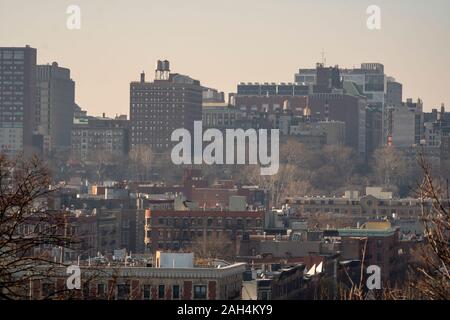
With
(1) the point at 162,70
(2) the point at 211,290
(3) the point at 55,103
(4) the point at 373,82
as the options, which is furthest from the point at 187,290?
(4) the point at 373,82

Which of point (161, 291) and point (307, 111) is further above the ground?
point (307, 111)

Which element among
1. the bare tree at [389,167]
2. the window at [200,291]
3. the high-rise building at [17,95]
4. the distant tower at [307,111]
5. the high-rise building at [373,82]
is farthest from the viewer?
the high-rise building at [373,82]

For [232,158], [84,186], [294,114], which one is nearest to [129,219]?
[84,186]

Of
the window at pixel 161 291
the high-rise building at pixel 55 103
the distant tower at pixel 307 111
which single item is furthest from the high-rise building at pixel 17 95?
the window at pixel 161 291

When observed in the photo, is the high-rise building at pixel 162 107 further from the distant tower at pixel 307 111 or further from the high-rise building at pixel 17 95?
the distant tower at pixel 307 111

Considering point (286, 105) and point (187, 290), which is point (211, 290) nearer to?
point (187, 290)

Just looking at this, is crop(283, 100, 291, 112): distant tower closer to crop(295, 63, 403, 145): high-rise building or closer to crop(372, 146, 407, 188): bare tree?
crop(295, 63, 403, 145): high-rise building
